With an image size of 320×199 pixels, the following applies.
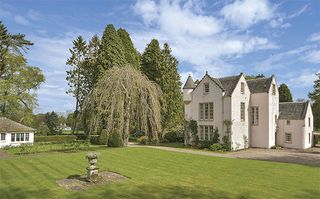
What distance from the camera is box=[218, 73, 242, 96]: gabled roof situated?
3066 cm

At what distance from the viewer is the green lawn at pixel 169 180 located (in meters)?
11.1

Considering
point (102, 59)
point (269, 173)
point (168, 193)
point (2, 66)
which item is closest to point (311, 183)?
point (269, 173)

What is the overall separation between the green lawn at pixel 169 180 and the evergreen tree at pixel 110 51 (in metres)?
23.2

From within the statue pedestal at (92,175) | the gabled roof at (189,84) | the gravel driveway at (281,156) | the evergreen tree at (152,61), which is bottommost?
the gravel driveway at (281,156)

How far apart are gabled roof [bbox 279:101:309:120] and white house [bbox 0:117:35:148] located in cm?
3372

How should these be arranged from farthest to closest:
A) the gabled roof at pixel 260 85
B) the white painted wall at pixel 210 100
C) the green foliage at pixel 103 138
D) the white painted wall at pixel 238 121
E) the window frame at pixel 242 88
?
the green foliage at pixel 103 138 < the gabled roof at pixel 260 85 < the window frame at pixel 242 88 < the white painted wall at pixel 210 100 < the white painted wall at pixel 238 121

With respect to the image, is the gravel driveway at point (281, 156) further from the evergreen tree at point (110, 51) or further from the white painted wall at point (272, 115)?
the evergreen tree at point (110, 51)

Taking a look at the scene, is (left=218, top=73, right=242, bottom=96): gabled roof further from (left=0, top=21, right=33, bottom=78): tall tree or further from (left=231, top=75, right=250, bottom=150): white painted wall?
(left=0, top=21, right=33, bottom=78): tall tree

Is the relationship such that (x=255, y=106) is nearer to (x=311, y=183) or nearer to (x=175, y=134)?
(x=175, y=134)

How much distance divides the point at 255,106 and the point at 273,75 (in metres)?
4.40

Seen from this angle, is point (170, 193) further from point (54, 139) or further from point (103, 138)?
point (54, 139)

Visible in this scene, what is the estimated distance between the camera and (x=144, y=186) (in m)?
12.2

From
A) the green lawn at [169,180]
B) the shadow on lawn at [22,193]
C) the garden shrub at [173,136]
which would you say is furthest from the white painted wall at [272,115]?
the shadow on lawn at [22,193]

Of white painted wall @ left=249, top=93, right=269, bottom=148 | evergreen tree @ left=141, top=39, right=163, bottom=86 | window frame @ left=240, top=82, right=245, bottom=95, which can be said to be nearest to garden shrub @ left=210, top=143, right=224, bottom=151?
white painted wall @ left=249, top=93, right=269, bottom=148
